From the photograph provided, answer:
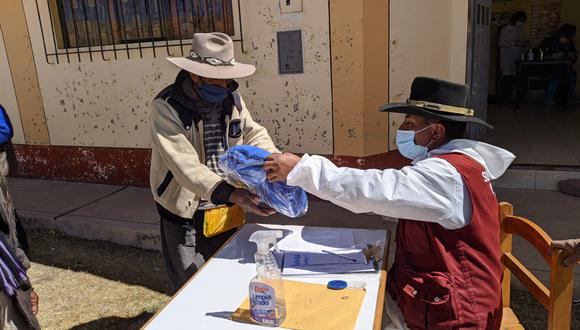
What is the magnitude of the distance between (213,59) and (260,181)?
769mm

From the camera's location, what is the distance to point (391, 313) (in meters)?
2.03

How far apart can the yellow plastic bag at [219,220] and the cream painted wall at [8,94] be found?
5015 mm

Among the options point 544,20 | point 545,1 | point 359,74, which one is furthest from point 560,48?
point 359,74

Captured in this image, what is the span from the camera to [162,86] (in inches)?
211

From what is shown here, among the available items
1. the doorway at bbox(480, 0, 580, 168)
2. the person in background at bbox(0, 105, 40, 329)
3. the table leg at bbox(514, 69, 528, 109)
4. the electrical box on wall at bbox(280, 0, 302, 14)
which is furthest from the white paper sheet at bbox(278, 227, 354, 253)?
the table leg at bbox(514, 69, 528, 109)

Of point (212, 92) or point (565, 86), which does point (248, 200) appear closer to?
point (212, 92)

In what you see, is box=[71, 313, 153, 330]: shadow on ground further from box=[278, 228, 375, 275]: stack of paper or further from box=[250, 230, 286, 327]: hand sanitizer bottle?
box=[250, 230, 286, 327]: hand sanitizer bottle

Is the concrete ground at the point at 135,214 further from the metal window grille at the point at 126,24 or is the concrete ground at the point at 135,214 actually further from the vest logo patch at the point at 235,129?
the vest logo patch at the point at 235,129

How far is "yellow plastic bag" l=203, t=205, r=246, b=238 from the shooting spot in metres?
2.52

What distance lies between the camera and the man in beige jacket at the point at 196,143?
226cm

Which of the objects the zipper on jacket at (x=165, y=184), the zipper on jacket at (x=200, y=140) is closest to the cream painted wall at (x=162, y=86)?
the zipper on jacket at (x=200, y=140)

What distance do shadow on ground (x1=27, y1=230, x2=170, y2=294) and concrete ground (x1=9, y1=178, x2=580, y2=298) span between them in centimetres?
9

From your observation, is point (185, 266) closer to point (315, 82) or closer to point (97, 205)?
point (315, 82)

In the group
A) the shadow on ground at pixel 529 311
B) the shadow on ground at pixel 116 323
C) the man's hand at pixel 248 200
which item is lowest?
the shadow on ground at pixel 116 323
